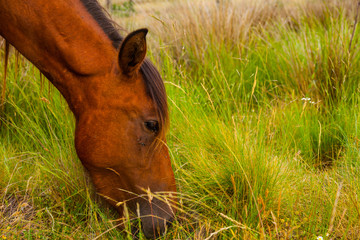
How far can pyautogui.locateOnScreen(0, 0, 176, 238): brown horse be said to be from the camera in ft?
6.49

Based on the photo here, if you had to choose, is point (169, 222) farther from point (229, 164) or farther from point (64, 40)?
point (64, 40)

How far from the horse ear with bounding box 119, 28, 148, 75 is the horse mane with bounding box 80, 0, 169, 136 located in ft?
0.28

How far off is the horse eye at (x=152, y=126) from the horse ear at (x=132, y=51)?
28 centimetres

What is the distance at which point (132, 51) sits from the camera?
6.19 ft

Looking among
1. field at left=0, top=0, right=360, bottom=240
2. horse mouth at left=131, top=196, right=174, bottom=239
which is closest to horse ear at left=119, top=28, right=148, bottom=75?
field at left=0, top=0, right=360, bottom=240

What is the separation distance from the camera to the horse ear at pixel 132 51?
1.80 meters

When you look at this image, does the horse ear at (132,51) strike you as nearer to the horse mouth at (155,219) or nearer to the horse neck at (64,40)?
the horse neck at (64,40)

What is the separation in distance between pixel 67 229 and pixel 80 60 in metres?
0.96

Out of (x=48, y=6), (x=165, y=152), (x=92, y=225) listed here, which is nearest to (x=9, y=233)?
(x=92, y=225)

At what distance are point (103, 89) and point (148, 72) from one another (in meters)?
0.24

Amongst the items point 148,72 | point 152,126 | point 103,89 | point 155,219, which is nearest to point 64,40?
point 103,89

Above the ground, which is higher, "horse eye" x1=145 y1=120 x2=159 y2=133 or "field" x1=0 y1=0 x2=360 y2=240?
"horse eye" x1=145 y1=120 x2=159 y2=133

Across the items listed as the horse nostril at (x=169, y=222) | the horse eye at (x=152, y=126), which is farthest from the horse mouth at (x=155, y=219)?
the horse eye at (x=152, y=126)

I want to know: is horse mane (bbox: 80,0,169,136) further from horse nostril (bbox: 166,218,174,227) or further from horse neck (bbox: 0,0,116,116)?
horse nostril (bbox: 166,218,174,227)
